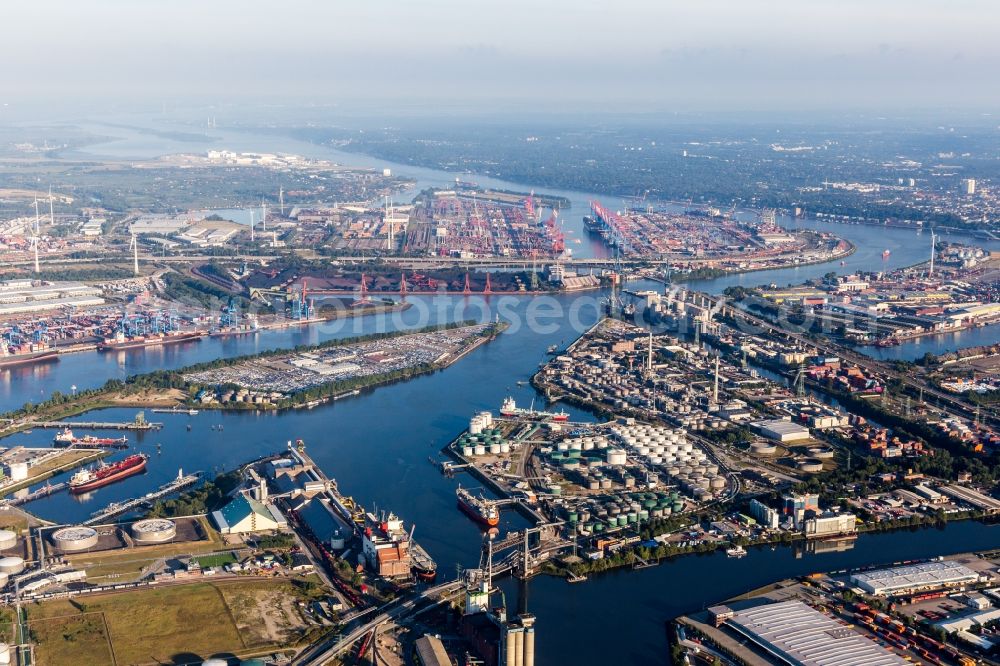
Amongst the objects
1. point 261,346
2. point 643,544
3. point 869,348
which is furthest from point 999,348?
point 261,346

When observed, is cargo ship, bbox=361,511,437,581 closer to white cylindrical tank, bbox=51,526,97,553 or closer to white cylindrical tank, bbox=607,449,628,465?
white cylindrical tank, bbox=51,526,97,553

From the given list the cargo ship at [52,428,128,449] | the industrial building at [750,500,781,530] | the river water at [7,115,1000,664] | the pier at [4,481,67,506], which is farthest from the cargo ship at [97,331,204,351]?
the industrial building at [750,500,781,530]

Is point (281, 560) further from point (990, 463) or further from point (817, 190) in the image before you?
point (817, 190)

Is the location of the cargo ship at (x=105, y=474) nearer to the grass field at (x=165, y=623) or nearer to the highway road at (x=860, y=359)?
the grass field at (x=165, y=623)

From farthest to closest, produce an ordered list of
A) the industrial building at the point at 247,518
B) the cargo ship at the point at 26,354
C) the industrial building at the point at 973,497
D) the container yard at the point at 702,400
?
the cargo ship at the point at 26,354, the container yard at the point at 702,400, the industrial building at the point at 973,497, the industrial building at the point at 247,518

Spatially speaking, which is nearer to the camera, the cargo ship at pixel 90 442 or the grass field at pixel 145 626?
the grass field at pixel 145 626

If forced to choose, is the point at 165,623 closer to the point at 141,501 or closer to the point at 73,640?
the point at 73,640

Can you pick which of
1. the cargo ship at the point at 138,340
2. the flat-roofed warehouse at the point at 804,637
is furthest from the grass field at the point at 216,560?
the cargo ship at the point at 138,340
